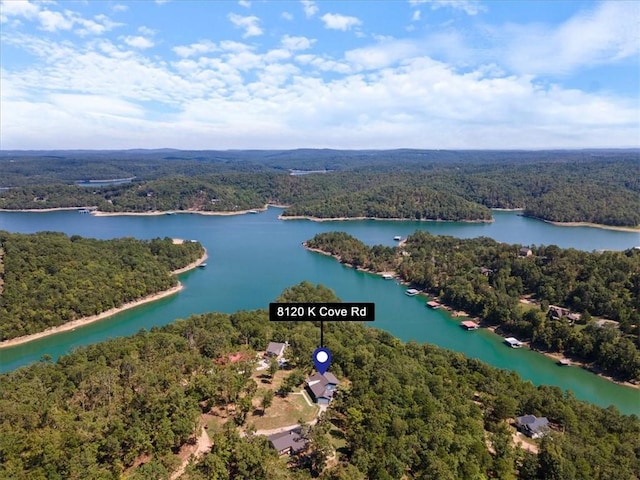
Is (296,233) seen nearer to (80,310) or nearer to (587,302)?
(80,310)

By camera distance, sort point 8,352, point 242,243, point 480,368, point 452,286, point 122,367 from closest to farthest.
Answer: point 122,367, point 480,368, point 8,352, point 452,286, point 242,243

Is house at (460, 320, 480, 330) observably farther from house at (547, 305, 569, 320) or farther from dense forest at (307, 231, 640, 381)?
house at (547, 305, 569, 320)

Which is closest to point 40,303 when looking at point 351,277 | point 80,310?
point 80,310

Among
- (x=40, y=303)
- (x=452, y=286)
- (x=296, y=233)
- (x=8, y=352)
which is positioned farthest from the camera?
(x=296, y=233)

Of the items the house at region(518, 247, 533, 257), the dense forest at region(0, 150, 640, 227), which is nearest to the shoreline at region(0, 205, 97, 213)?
the dense forest at region(0, 150, 640, 227)

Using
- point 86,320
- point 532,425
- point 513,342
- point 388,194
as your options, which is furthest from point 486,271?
point 388,194

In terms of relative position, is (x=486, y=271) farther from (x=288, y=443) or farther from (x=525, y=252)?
(x=288, y=443)
